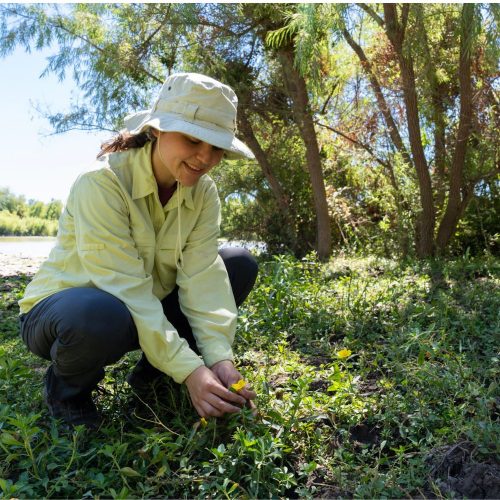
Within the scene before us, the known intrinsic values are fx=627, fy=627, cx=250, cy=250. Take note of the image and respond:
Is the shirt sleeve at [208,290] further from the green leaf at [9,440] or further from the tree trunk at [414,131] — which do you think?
the tree trunk at [414,131]

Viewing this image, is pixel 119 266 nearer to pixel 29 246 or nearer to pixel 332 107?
pixel 332 107

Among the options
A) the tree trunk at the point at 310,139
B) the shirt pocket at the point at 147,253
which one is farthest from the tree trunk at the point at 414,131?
the shirt pocket at the point at 147,253

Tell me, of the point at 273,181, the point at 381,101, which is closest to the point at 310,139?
the point at 381,101

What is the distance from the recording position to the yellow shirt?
6.45 ft

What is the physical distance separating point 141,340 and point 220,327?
29 cm

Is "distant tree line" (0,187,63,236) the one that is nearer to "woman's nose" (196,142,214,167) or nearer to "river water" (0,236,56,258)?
"river water" (0,236,56,258)

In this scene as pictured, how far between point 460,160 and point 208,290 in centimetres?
343

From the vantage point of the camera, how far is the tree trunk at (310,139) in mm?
5656

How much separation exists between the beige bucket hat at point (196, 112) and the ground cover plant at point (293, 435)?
2.62 ft

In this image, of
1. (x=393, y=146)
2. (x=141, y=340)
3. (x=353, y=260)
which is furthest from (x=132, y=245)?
(x=393, y=146)

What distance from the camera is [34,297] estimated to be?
206 centimetres

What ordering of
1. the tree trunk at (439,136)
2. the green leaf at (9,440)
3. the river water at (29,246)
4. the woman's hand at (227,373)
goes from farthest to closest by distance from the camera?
the river water at (29,246) → the tree trunk at (439,136) → the woman's hand at (227,373) → the green leaf at (9,440)

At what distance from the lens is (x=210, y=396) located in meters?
1.85

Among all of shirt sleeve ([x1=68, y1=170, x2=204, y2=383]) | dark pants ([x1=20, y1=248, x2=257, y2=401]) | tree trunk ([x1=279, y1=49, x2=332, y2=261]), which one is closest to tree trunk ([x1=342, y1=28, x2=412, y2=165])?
tree trunk ([x1=279, y1=49, x2=332, y2=261])
